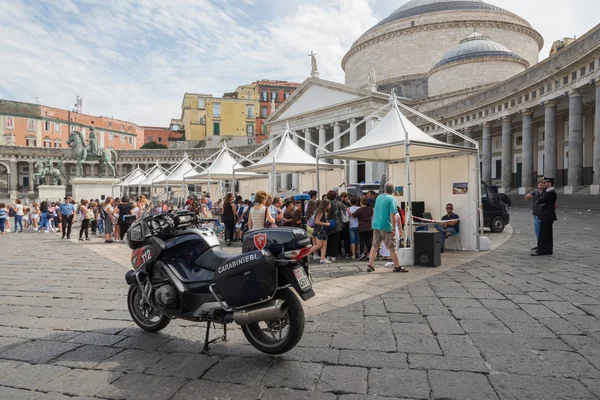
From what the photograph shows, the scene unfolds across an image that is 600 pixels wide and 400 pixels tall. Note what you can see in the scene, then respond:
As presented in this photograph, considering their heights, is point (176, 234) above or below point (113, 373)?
above

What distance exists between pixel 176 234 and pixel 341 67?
183 feet

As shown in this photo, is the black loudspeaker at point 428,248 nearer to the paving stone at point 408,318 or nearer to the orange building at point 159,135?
the paving stone at point 408,318

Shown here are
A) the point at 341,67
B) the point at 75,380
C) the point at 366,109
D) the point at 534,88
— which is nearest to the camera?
the point at 75,380

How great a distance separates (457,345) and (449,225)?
18.6 ft

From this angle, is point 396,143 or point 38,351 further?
point 396,143

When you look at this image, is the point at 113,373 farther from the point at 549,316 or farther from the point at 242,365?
the point at 549,316

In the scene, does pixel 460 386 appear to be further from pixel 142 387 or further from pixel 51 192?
pixel 51 192

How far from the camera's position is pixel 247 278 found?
302 centimetres

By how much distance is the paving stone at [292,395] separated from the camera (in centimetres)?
255

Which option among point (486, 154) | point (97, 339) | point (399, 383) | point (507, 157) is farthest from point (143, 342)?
point (486, 154)

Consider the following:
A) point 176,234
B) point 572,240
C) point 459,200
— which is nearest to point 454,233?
point 459,200

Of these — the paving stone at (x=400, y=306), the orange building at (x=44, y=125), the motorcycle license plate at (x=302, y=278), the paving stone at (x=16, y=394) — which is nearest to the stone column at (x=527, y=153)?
the paving stone at (x=400, y=306)

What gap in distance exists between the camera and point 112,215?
1277cm

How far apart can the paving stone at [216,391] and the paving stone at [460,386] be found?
1152 millimetres
